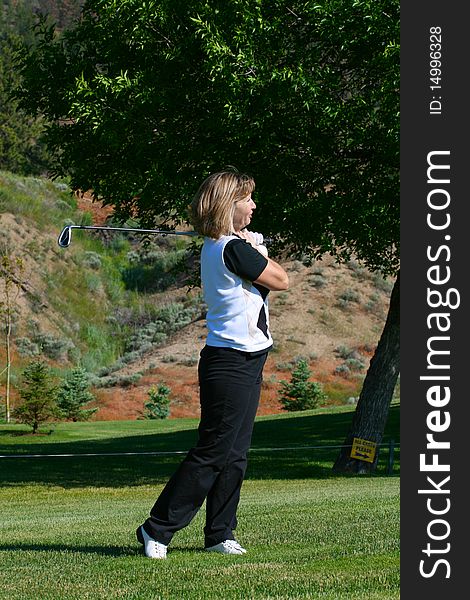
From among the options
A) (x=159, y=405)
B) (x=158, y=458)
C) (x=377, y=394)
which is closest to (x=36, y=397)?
(x=158, y=458)

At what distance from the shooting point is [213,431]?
21.1 ft

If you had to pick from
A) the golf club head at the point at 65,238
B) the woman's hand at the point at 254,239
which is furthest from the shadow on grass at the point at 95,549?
the golf club head at the point at 65,238

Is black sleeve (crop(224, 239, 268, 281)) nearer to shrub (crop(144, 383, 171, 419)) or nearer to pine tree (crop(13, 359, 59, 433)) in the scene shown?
pine tree (crop(13, 359, 59, 433))

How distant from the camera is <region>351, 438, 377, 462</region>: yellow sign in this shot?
19.3 metres

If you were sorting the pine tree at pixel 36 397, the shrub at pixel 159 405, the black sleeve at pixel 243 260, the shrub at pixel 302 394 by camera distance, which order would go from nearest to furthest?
the black sleeve at pixel 243 260 → the pine tree at pixel 36 397 → the shrub at pixel 302 394 → the shrub at pixel 159 405

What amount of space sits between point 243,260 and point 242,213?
0.33m

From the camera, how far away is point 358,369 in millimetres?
52062

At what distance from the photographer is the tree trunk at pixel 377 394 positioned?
63.9 ft

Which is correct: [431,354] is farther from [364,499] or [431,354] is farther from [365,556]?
[364,499]

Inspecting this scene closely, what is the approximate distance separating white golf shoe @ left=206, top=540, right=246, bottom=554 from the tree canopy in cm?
1031

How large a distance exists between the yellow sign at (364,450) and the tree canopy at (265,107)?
338 cm

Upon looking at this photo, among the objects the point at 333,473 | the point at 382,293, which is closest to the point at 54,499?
the point at 333,473

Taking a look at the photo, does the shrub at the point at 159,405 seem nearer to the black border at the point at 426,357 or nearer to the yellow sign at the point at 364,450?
the yellow sign at the point at 364,450

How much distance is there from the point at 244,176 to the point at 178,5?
11606 millimetres
